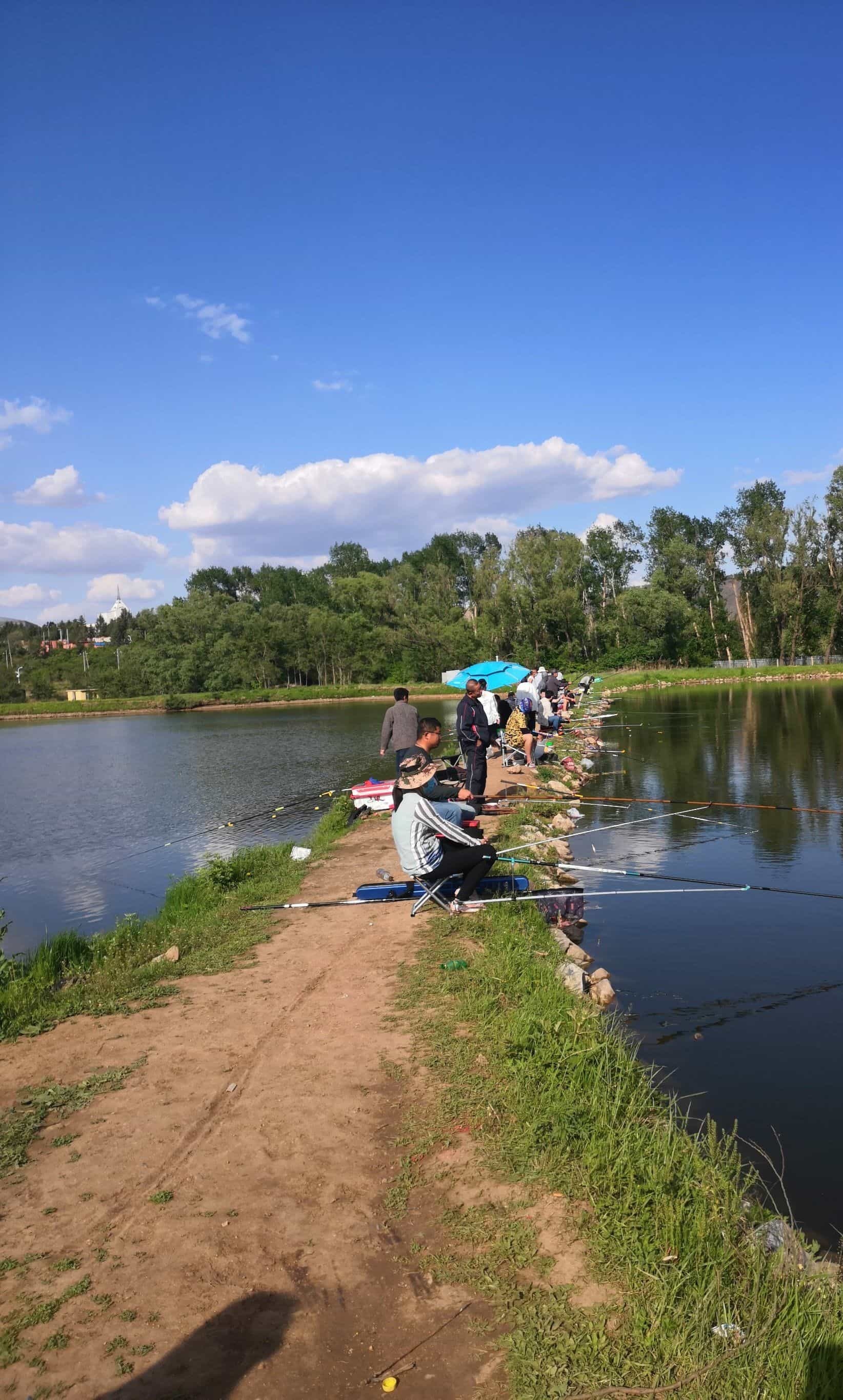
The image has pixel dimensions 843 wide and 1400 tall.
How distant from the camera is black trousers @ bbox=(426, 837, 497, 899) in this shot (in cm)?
948

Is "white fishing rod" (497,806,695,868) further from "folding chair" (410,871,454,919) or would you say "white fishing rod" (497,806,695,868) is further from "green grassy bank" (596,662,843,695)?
"green grassy bank" (596,662,843,695)

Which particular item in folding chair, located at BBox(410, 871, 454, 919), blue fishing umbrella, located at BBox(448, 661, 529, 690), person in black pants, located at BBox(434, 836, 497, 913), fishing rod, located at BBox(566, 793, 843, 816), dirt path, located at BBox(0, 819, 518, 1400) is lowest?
fishing rod, located at BBox(566, 793, 843, 816)

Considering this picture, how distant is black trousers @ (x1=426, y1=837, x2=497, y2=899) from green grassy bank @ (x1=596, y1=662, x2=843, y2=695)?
55.6 m

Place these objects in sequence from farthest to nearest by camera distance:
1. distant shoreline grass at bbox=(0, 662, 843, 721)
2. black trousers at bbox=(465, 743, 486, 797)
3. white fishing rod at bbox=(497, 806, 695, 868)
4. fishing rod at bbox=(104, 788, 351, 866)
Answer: distant shoreline grass at bbox=(0, 662, 843, 721), fishing rod at bbox=(104, 788, 351, 866), black trousers at bbox=(465, 743, 486, 797), white fishing rod at bbox=(497, 806, 695, 868)

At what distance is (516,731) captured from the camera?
22188mm

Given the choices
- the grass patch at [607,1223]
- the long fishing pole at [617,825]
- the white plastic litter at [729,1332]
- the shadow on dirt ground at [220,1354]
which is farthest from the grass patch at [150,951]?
the white plastic litter at [729,1332]

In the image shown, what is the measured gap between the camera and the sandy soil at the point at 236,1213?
3736 mm

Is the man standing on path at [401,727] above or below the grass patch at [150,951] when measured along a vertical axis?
above

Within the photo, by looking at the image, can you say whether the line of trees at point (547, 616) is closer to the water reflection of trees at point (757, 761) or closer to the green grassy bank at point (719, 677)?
the green grassy bank at point (719, 677)

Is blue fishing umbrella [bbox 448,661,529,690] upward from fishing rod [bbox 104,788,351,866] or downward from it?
upward

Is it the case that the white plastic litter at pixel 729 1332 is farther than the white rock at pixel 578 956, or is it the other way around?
the white rock at pixel 578 956

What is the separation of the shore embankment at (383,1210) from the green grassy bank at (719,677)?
2310 inches

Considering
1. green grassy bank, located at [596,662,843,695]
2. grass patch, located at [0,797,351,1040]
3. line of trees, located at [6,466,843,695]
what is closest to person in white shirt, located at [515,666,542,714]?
grass patch, located at [0,797,351,1040]

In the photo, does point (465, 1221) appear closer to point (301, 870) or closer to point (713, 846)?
point (301, 870)
